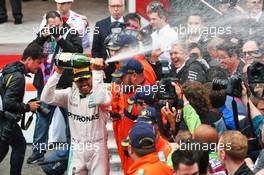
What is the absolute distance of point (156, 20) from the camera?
811cm

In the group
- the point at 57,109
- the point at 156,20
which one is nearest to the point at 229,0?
the point at 156,20

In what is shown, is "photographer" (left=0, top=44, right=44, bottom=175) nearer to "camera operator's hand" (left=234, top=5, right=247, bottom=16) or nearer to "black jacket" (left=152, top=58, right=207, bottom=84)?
"black jacket" (left=152, top=58, right=207, bottom=84)

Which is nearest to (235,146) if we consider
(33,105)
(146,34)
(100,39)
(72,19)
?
(33,105)

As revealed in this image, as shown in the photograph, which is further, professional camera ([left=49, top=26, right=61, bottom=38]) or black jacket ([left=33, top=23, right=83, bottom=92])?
black jacket ([left=33, top=23, right=83, bottom=92])

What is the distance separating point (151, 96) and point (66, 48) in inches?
68.3

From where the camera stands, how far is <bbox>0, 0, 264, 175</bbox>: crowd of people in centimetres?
522

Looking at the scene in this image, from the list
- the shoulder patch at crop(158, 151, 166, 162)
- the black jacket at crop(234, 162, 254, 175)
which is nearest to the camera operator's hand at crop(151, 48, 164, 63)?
the shoulder patch at crop(158, 151, 166, 162)

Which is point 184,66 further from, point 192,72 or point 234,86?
point 234,86

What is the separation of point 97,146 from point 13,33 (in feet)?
Answer: 14.7

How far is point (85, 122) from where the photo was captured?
6.37 metres

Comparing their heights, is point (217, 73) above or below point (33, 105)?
above

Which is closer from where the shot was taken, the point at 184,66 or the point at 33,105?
the point at 33,105

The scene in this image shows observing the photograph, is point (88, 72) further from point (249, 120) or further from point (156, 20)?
point (156, 20)

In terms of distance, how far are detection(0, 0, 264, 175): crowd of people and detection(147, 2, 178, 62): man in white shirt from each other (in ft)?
0.04
